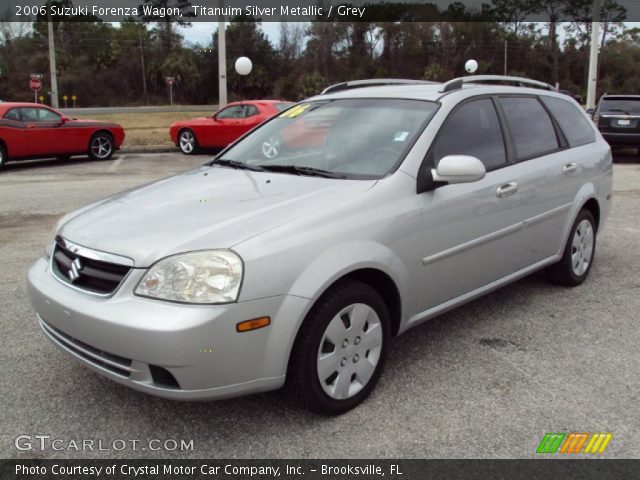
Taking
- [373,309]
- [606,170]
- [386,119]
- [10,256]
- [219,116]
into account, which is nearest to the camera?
[373,309]

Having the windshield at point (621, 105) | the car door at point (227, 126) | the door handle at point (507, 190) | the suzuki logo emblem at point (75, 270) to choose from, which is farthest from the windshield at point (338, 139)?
the windshield at point (621, 105)

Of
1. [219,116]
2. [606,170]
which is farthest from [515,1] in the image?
[606,170]

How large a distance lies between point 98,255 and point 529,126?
309 cm

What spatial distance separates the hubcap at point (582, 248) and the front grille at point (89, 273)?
11.5 feet

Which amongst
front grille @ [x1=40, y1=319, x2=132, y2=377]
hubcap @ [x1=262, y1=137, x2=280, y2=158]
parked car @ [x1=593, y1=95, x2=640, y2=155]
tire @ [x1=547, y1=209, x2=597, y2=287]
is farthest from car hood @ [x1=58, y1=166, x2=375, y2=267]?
parked car @ [x1=593, y1=95, x2=640, y2=155]

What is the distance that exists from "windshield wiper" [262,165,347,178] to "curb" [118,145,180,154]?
1382cm

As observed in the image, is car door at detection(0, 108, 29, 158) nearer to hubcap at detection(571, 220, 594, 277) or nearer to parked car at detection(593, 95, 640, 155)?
hubcap at detection(571, 220, 594, 277)

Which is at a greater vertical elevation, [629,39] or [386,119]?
[629,39]

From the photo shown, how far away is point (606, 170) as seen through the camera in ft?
16.6

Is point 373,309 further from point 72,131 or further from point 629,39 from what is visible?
point 629,39

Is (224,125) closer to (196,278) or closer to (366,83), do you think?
(366,83)

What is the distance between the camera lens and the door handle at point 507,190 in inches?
148

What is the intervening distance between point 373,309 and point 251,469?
0.95 metres

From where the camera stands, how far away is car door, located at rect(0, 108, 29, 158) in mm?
12336
